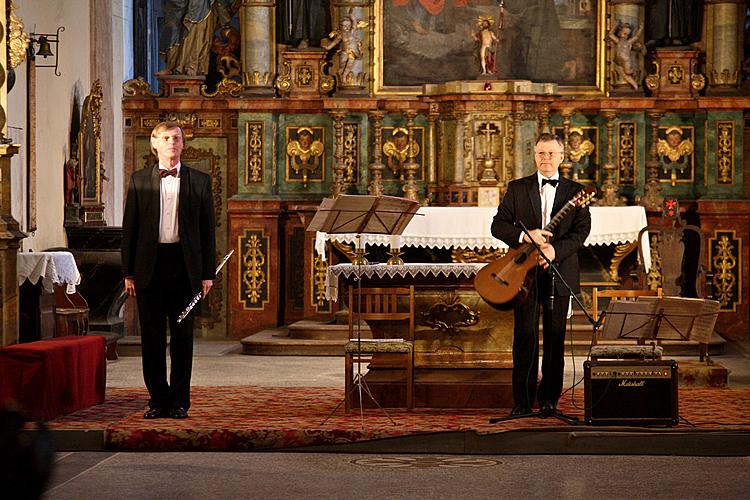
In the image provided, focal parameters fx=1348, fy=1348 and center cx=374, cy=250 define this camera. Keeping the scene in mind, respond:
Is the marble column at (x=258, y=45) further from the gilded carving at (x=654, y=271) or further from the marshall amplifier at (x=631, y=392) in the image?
the marshall amplifier at (x=631, y=392)

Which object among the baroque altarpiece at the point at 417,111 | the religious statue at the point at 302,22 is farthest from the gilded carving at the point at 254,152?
the religious statue at the point at 302,22

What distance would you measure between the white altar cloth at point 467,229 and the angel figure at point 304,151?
1.44 m

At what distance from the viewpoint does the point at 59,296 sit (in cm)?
1064

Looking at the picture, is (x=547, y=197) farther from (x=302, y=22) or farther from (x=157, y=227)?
(x=302, y=22)

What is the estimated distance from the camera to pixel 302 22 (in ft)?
44.9

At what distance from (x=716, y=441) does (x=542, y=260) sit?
4.17 ft

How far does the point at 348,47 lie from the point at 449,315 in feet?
19.4

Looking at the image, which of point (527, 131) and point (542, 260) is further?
point (527, 131)

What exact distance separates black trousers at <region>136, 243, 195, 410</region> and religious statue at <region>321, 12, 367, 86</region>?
21.6 feet

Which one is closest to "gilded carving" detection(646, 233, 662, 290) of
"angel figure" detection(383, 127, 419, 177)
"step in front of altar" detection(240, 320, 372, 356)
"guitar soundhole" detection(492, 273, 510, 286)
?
"angel figure" detection(383, 127, 419, 177)

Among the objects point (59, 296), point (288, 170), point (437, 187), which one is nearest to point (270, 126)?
point (288, 170)

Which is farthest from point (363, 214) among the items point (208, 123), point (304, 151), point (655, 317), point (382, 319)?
point (208, 123)

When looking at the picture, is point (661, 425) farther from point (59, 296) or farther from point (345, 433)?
point (59, 296)

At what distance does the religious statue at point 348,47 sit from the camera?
1358cm
